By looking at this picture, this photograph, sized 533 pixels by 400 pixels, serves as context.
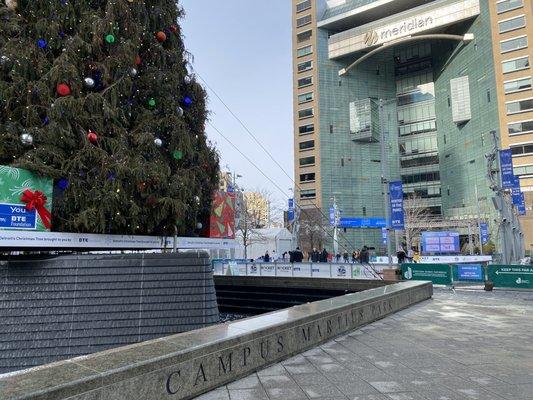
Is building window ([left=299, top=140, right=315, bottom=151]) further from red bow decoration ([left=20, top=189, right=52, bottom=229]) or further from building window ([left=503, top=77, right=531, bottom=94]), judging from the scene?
red bow decoration ([left=20, top=189, right=52, bottom=229])

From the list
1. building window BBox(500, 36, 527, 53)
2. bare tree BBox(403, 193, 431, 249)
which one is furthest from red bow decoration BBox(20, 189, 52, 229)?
building window BBox(500, 36, 527, 53)

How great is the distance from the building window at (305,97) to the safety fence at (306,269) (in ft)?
202

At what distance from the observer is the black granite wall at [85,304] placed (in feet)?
24.6

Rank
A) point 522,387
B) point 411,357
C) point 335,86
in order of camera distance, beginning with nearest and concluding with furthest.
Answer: point 522,387 < point 411,357 < point 335,86

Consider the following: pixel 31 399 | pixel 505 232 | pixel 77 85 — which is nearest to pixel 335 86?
pixel 505 232

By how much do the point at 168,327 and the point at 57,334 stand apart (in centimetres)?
197

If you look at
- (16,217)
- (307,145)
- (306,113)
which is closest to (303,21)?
(306,113)

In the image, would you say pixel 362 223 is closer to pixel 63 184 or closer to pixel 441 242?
pixel 441 242

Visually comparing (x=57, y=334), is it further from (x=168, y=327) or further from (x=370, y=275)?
(x=370, y=275)

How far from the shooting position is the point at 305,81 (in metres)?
83.5

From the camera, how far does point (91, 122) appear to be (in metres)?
8.32

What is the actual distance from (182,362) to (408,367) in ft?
9.83

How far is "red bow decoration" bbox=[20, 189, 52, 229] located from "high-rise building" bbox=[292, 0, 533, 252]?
63024 mm

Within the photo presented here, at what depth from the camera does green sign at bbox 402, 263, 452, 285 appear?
19453 millimetres
